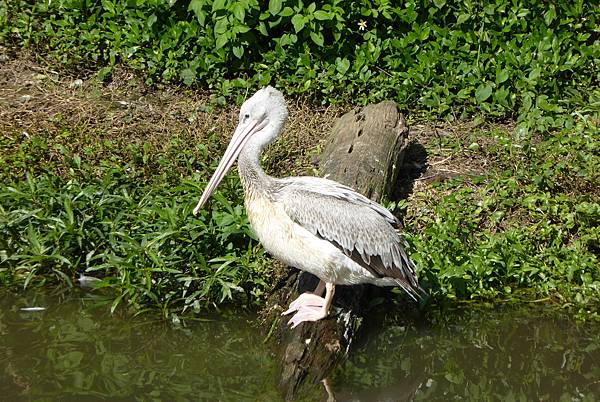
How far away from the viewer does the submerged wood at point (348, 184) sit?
15.4ft

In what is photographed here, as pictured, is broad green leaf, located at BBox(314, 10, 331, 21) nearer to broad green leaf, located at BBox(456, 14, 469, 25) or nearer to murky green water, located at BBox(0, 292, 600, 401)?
broad green leaf, located at BBox(456, 14, 469, 25)

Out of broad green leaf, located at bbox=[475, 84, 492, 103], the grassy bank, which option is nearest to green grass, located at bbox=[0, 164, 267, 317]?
the grassy bank

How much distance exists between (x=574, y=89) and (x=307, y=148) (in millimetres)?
2263

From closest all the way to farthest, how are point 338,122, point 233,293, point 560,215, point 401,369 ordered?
point 401,369 → point 233,293 → point 560,215 → point 338,122

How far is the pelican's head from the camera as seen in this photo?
17.7ft

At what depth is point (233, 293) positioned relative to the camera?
5.59 meters

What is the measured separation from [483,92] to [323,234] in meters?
2.87

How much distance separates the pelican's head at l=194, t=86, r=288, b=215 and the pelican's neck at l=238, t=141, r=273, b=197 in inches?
3.1

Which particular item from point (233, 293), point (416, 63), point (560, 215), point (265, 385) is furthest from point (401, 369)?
point (416, 63)

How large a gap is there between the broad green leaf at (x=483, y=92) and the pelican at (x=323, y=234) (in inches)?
93.1

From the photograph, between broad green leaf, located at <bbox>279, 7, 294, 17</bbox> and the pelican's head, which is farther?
broad green leaf, located at <bbox>279, 7, 294, 17</bbox>

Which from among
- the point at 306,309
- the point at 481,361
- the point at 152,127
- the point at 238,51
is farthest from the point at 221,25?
the point at 481,361

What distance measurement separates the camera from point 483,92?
7277mm

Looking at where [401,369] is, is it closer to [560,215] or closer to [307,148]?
[560,215]
